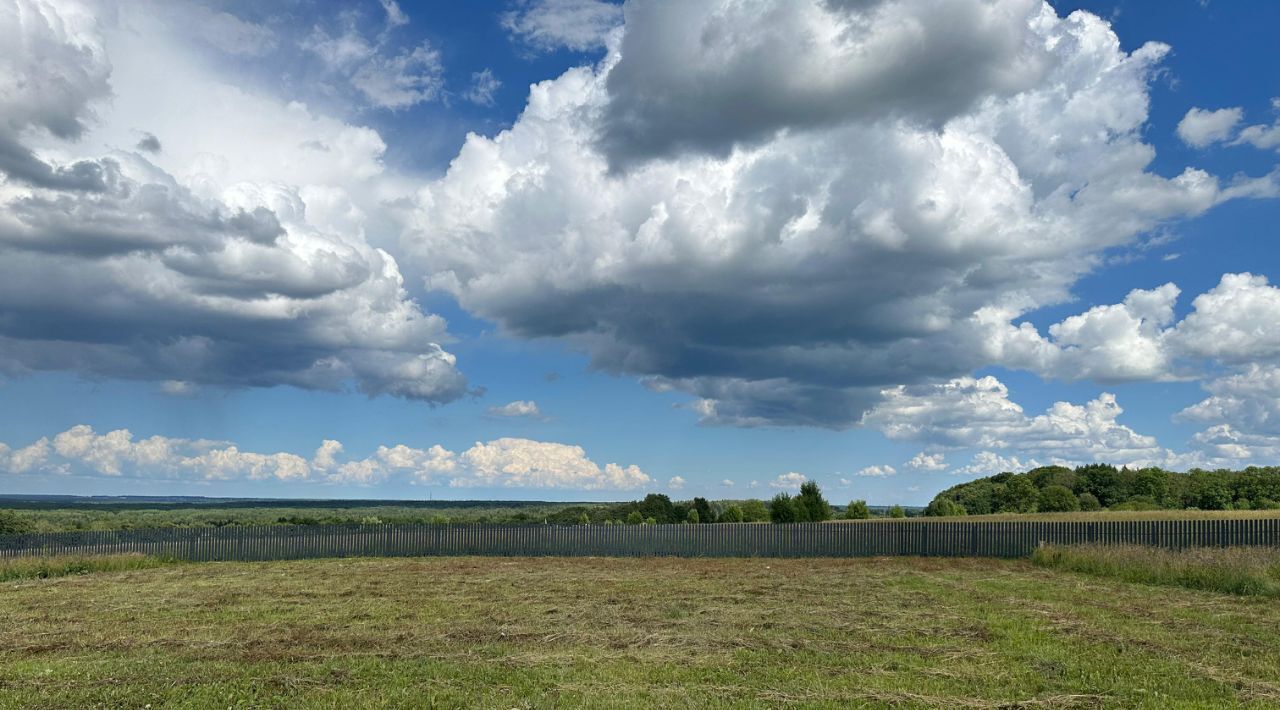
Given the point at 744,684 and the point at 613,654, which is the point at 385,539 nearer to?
the point at 613,654

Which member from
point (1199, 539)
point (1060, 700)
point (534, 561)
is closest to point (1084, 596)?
point (1060, 700)

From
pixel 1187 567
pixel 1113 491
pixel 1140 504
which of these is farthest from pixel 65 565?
pixel 1113 491

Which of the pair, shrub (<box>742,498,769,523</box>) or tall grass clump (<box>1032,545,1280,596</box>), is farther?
shrub (<box>742,498,769,523</box>)

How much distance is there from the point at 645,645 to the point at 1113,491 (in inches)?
3872

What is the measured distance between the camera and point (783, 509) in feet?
174

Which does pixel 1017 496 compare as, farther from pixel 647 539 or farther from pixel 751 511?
pixel 647 539

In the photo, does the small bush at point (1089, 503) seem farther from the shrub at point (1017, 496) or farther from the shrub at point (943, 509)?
the shrub at point (943, 509)

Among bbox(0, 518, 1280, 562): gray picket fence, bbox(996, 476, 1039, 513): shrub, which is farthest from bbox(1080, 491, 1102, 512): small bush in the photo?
bbox(0, 518, 1280, 562): gray picket fence

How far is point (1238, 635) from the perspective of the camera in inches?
486

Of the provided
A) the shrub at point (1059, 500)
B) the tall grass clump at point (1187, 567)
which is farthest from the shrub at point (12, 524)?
the shrub at point (1059, 500)

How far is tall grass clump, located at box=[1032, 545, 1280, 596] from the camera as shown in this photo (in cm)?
1784

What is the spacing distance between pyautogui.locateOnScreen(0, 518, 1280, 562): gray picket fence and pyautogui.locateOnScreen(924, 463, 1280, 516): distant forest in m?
48.9

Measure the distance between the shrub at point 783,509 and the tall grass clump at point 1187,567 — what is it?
27.4m

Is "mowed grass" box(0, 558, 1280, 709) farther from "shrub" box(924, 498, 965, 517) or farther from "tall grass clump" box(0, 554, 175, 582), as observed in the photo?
"shrub" box(924, 498, 965, 517)
